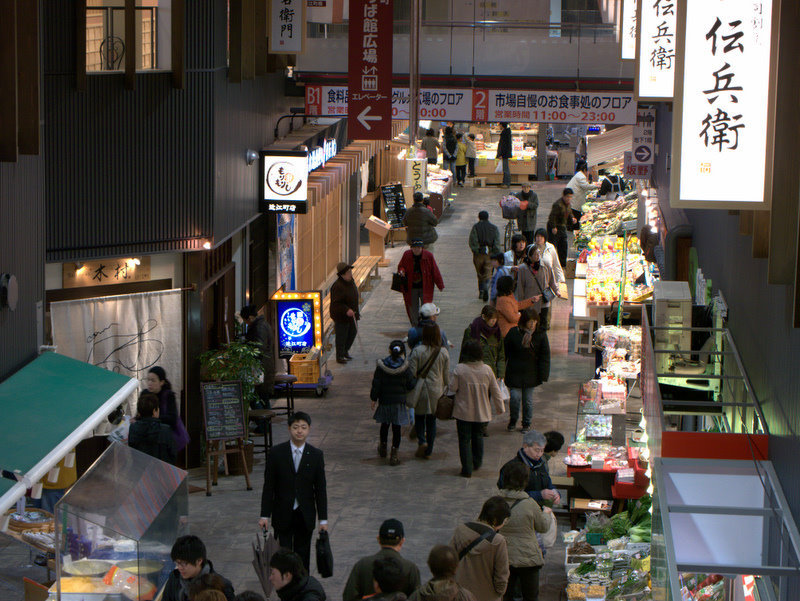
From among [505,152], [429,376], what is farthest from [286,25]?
[505,152]

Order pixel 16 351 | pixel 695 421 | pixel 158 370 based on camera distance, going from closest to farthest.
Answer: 1. pixel 16 351
2. pixel 158 370
3. pixel 695 421

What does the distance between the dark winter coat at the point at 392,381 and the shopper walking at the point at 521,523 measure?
13.4 feet

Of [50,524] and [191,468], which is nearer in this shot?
[50,524]

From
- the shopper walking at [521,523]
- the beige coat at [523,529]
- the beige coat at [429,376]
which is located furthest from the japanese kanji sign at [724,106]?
the beige coat at [429,376]

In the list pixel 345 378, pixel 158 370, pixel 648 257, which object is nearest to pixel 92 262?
pixel 158 370

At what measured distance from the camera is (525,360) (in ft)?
47.5

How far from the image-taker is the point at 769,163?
673 cm

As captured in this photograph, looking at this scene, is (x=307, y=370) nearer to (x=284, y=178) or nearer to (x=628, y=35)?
(x=284, y=178)

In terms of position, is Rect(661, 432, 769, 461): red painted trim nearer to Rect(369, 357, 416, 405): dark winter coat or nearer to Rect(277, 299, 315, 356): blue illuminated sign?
Rect(369, 357, 416, 405): dark winter coat

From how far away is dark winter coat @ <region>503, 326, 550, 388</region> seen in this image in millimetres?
14383

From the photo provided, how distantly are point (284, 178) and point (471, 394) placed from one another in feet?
15.2

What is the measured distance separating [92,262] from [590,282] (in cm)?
879

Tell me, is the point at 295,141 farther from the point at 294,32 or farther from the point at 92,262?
the point at 92,262

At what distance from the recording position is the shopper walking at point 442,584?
697 cm
